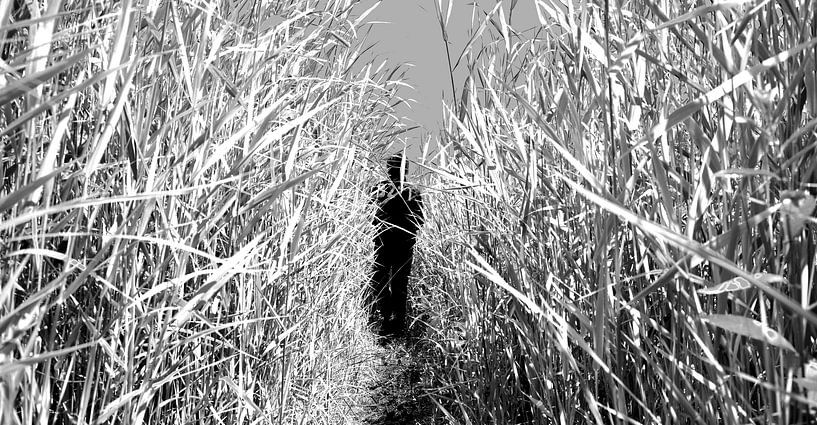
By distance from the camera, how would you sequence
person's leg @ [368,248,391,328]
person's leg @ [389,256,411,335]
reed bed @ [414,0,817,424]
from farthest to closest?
person's leg @ [389,256,411,335] → person's leg @ [368,248,391,328] → reed bed @ [414,0,817,424]

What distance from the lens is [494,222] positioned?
70.5 inches

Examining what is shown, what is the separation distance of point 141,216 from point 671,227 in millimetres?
794

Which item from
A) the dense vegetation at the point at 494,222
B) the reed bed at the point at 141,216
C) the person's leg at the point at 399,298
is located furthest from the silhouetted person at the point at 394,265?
the reed bed at the point at 141,216

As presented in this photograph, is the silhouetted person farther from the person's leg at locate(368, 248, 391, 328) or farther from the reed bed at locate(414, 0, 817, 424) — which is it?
the reed bed at locate(414, 0, 817, 424)

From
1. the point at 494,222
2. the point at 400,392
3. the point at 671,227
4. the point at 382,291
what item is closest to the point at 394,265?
the point at 382,291

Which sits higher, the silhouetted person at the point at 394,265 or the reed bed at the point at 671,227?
the reed bed at the point at 671,227

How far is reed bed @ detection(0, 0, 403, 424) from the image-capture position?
910mm

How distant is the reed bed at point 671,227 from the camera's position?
80 centimetres

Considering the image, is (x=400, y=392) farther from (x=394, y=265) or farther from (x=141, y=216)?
(x=141, y=216)

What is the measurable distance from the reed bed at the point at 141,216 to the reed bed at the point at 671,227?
18.3 inches

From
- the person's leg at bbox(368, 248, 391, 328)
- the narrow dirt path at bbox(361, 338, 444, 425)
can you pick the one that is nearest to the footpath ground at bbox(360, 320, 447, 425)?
the narrow dirt path at bbox(361, 338, 444, 425)

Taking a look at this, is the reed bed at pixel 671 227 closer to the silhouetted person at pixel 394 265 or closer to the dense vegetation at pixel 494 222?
the dense vegetation at pixel 494 222

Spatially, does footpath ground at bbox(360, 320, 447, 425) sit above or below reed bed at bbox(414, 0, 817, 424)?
below

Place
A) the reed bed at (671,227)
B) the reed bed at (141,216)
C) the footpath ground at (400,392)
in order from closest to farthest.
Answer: the reed bed at (671,227) < the reed bed at (141,216) < the footpath ground at (400,392)
